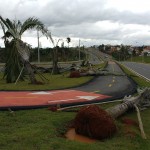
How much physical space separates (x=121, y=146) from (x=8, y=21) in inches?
A: 723

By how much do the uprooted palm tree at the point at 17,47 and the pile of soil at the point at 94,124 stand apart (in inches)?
582

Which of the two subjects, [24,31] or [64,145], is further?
[24,31]

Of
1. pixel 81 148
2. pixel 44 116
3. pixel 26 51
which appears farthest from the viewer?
pixel 26 51

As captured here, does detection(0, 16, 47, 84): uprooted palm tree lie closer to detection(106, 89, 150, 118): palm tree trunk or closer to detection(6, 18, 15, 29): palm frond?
detection(6, 18, 15, 29): palm frond

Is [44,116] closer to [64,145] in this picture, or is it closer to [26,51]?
[64,145]

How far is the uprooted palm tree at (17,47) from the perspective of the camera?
80.4ft

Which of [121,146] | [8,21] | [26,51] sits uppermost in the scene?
[8,21]

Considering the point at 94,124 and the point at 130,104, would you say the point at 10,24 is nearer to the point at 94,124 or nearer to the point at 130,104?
the point at 130,104


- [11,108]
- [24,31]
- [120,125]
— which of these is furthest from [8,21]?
[120,125]

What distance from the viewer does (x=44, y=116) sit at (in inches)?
461

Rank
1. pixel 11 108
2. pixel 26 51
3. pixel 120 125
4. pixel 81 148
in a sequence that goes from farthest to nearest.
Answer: pixel 26 51
pixel 11 108
pixel 120 125
pixel 81 148

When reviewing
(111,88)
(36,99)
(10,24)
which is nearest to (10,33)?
(10,24)

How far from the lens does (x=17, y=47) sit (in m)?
24.4

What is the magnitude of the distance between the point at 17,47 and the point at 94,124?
1577 cm
